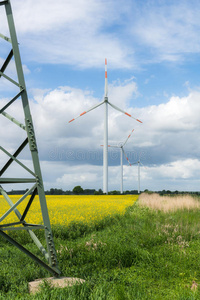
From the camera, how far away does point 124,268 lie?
9.41 metres

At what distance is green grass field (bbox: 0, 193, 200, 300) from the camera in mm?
6898

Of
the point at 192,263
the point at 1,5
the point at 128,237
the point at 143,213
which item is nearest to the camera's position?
the point at 1,5

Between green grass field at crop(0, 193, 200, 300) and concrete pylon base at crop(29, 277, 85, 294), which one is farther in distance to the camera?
concrete pylon base at crop(29, 277, 85, 294)

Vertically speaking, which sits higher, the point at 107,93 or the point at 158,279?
the point at 107,93

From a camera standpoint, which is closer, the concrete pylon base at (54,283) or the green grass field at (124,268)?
the green grass field at (124,268)

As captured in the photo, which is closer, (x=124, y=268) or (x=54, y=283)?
(x=54, y=283)

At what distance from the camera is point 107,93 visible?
155 ft

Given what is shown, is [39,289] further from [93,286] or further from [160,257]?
[160,257]

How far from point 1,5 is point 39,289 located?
7200 millimetres

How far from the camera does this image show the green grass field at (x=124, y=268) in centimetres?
690

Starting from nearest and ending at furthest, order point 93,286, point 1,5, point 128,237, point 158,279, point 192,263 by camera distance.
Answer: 1. point 93,286
2. point 1,5
3. point 158,279
4. point 192,263
5. point 128,237

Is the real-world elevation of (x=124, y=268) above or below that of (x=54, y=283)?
below

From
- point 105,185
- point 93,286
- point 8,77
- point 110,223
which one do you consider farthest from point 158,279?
point 105,185

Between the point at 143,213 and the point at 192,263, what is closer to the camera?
the point at 192,263
